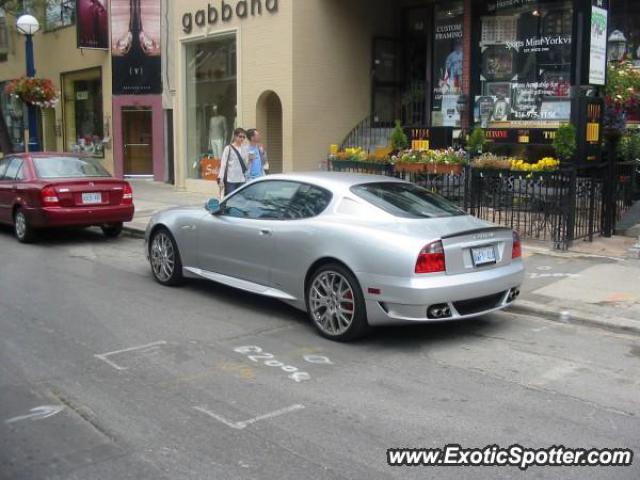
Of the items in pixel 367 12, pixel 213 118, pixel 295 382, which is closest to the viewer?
pixel 295 382

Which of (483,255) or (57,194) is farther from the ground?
(57,194)

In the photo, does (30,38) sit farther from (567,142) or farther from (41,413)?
(41,413)

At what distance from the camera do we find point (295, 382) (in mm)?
5441

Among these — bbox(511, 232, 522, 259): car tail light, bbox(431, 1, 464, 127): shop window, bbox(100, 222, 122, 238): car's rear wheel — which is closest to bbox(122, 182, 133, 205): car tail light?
bbox(100, 222, 122, 238): car's rear wheel

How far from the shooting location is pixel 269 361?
5941mm

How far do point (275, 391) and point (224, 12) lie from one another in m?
14.0

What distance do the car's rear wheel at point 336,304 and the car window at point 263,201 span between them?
0.96m

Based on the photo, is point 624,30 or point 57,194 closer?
point 57,194

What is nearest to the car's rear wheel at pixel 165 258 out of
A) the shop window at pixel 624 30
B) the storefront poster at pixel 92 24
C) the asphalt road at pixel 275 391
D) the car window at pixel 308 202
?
the asphalt road at pixel 275 391

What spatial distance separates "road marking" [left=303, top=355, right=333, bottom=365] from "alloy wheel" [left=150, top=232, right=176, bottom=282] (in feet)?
9.79

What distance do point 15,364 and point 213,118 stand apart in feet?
45.1

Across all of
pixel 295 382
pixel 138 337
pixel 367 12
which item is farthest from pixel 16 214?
pixel 367 12

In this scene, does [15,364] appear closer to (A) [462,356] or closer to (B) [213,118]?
(A) [462,356]

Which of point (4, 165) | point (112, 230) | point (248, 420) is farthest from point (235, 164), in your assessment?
point (248, 420)
